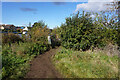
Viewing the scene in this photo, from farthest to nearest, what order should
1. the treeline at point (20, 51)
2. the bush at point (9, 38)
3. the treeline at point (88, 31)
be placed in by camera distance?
the bush at point (9, 38) < the treeline at point (88, 31) < the treeline at point (20, 51)

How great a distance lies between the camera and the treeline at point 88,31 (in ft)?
21.4

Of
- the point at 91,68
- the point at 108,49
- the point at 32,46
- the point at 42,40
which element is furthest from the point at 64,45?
the point at 91,68

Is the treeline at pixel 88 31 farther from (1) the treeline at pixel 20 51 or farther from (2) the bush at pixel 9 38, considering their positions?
(2) the bush at pixel 9 38

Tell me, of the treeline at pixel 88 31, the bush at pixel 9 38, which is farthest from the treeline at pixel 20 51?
the treeline at pixel 88 31

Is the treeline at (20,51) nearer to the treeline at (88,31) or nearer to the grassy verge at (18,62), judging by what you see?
the grassy verge at (18,62)

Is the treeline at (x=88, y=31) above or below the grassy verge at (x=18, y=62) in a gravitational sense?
above

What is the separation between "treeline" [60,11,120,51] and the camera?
6.54 metres

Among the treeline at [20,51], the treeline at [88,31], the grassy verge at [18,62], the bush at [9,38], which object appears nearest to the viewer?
the grassy verge at [18,62]

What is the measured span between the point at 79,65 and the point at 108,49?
2753mm

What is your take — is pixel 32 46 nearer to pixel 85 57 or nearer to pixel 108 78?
pixel 85 57

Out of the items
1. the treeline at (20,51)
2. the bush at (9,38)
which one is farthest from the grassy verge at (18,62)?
the bush at (9,38)

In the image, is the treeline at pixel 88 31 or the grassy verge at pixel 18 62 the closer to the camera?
the grassy verge at pixel 18 62

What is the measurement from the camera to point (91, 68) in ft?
12.8

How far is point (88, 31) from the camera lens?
6945mm
